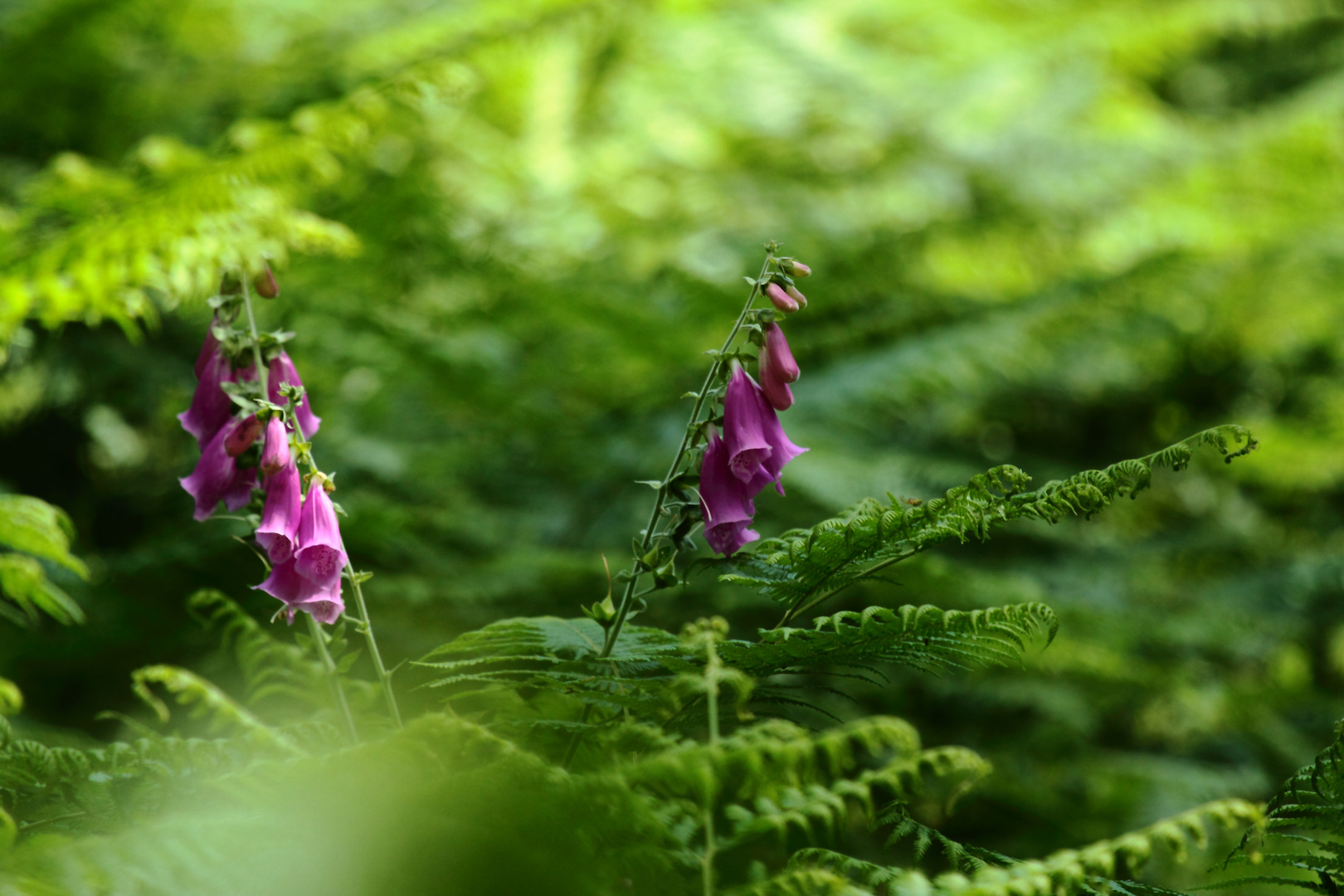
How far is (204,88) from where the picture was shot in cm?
254

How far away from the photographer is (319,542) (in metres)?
0.79

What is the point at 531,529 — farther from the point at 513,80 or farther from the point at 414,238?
the point at 513,80

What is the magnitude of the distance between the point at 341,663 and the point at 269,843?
0.25 metres

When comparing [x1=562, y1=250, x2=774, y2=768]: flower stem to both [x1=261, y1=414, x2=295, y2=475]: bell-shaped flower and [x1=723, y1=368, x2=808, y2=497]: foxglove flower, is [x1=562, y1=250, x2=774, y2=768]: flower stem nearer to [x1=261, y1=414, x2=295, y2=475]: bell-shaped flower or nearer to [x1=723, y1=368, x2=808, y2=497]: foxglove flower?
[x1=723, y1=368, x2=808, y2=497]: foxglove flower

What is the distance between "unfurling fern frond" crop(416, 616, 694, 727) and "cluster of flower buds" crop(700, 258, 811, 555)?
12 centimetres

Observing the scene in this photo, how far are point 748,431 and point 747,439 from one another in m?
0.01

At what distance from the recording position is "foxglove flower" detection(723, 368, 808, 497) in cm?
83

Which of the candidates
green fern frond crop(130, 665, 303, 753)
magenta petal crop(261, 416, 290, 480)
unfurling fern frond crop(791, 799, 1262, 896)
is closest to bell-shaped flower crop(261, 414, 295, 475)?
magenta petal crop(261, 416, 290, 480)

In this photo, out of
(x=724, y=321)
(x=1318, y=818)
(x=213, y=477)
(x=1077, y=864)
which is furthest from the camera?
(x=724, y=321)

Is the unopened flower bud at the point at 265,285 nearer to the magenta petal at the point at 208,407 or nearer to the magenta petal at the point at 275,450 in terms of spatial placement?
the magenta petal at the point at 208,407

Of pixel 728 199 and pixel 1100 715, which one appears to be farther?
pixel 728 199

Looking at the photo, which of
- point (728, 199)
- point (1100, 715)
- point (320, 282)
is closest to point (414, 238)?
point (320, 282)

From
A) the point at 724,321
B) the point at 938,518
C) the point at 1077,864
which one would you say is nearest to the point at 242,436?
the point at 938,518

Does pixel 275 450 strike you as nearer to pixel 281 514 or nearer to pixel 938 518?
pixel 281 514
